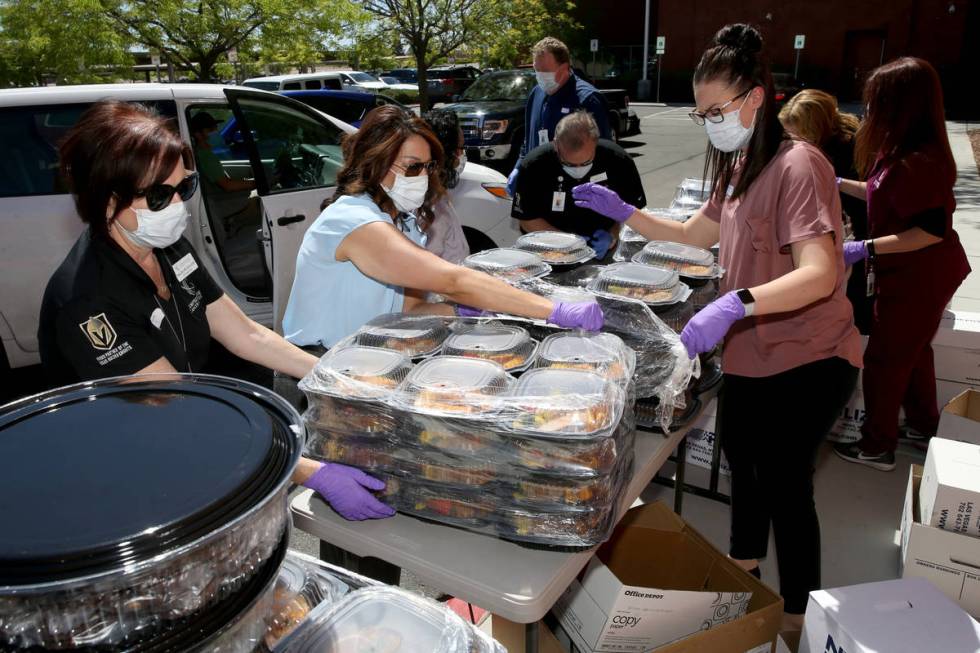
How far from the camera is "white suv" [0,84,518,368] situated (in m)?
4.31

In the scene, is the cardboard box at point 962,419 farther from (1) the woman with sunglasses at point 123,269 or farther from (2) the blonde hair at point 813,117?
(1) the woman with sunglasses at point 123,269

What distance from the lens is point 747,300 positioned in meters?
2.03

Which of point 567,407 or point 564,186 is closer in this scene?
point 567,407

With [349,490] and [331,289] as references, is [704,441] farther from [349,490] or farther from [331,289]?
[349,490]

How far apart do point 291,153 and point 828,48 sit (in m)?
28.2

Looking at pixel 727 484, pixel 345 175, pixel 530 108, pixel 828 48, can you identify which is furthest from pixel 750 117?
pixel 828 48

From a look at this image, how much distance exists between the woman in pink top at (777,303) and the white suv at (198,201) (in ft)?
9.26

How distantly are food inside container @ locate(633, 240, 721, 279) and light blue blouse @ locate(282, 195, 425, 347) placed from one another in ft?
3.92

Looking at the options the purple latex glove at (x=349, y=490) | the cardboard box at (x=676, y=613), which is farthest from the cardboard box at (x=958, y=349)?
the purple latex glove at (x=349, y=490)


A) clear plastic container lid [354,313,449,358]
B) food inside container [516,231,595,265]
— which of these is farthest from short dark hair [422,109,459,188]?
clear plastic container lid [354,313,449,358]

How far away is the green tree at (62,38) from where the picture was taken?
39.4 feet

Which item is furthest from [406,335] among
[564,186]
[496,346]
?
[564,186]

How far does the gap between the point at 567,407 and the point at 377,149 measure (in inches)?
48.6

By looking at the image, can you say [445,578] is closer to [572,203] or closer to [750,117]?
[750,117]
